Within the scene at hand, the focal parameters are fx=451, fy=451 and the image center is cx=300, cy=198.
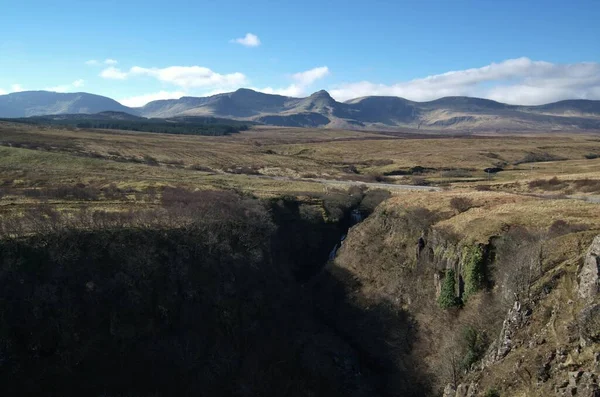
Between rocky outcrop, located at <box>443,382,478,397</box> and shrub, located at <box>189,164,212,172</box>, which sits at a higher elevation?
shrub, located at <box>189,164,212,172</box>

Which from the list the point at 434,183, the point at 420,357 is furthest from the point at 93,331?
the point at 434,183

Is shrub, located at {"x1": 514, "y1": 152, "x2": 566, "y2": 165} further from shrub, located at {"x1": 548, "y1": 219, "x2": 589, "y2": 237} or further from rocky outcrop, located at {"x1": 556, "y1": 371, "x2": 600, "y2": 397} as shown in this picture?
rocky outcrop, located at {"x1": 556, "y1": 371, "x2": 600, "y2": 397}

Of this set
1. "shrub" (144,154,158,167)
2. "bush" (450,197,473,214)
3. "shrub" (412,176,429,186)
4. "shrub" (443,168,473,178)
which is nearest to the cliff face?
"bush" (450,197,473,214)

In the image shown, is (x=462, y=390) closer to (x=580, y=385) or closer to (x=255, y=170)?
(x=580, y=385)

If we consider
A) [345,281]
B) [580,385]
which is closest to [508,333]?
[580,385]

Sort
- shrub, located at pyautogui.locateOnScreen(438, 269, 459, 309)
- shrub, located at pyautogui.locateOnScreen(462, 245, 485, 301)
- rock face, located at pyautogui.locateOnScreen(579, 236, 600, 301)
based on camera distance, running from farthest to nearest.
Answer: shrub, located at pyautogui.locateOnScreen(438, 269, 459, 309), shrub, located at pyautogui.locateOnScreen(462, 245, 485, 301), rock face, located at pyautogui.locateOnScreen(579, 236, 600, 301)
